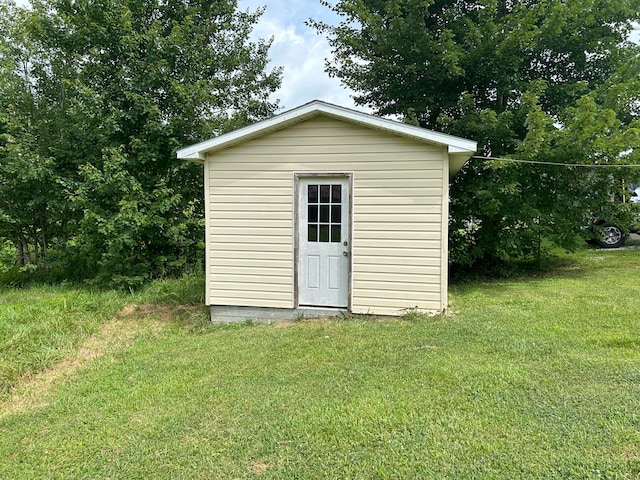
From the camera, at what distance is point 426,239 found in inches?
203

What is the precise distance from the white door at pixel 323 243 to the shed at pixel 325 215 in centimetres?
1

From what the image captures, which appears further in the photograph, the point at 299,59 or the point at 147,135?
the point at 299,59

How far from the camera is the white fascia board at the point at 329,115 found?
4.91 meters

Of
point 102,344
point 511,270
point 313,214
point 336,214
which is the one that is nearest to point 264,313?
point 313,214

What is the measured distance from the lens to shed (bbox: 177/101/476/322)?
5.14m

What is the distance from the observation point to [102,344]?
4.95 metres

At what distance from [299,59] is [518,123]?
697 cm

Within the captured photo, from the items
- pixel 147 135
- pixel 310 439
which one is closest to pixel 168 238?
pixel 147 135

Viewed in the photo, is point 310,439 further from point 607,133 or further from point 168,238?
point 607,133

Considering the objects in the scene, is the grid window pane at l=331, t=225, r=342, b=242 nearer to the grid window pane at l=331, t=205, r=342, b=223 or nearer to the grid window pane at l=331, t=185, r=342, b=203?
the grid window pane at l=331, t=205, r=342, b=223

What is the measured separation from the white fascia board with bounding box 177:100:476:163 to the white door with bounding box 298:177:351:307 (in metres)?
0.80

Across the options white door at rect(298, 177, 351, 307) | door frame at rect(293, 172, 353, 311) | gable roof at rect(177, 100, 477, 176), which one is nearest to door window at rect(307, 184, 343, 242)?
white door at rect(298, 177, 351, 307)

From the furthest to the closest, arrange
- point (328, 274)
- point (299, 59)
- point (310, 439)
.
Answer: point (299, 59) → point (328, 274) → point (310, 439)

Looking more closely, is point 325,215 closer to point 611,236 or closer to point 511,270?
point 511,270
